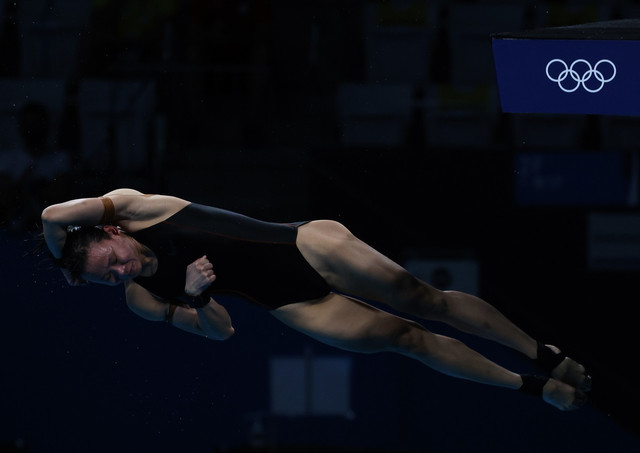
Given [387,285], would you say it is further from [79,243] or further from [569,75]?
[79,243]

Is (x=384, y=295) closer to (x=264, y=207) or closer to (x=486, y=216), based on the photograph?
(x=264, y=207)

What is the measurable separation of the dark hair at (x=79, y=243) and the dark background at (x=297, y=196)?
1.44 metres

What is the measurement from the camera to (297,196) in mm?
5559

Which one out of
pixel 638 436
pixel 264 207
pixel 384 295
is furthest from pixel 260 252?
pixel 638 436

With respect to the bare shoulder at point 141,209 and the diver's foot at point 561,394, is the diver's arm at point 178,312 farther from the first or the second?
the diver's foot at point 561,394

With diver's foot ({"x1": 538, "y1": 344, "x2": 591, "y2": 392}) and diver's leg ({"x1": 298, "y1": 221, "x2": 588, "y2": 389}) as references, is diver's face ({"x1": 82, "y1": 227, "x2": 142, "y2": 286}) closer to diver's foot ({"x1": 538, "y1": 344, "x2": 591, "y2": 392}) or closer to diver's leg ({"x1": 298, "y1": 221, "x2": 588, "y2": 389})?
diver's leg ({"x1": 298, "y1": 221, "x2": 588, "y2": 389})

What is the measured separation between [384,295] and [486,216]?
1.78 m

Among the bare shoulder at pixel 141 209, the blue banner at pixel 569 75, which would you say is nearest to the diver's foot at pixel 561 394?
the blue banner at pixel 569 75

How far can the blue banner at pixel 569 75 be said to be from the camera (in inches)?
152

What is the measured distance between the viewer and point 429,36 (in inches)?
255

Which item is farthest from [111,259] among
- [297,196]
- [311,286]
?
[297,196]

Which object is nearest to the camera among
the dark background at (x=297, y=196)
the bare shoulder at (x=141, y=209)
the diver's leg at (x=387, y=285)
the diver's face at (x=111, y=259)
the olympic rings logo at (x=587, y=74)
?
the olympic rings logo at (x=587, y=74)

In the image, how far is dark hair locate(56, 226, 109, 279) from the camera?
13.1 feet

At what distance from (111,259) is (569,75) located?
1988mm
